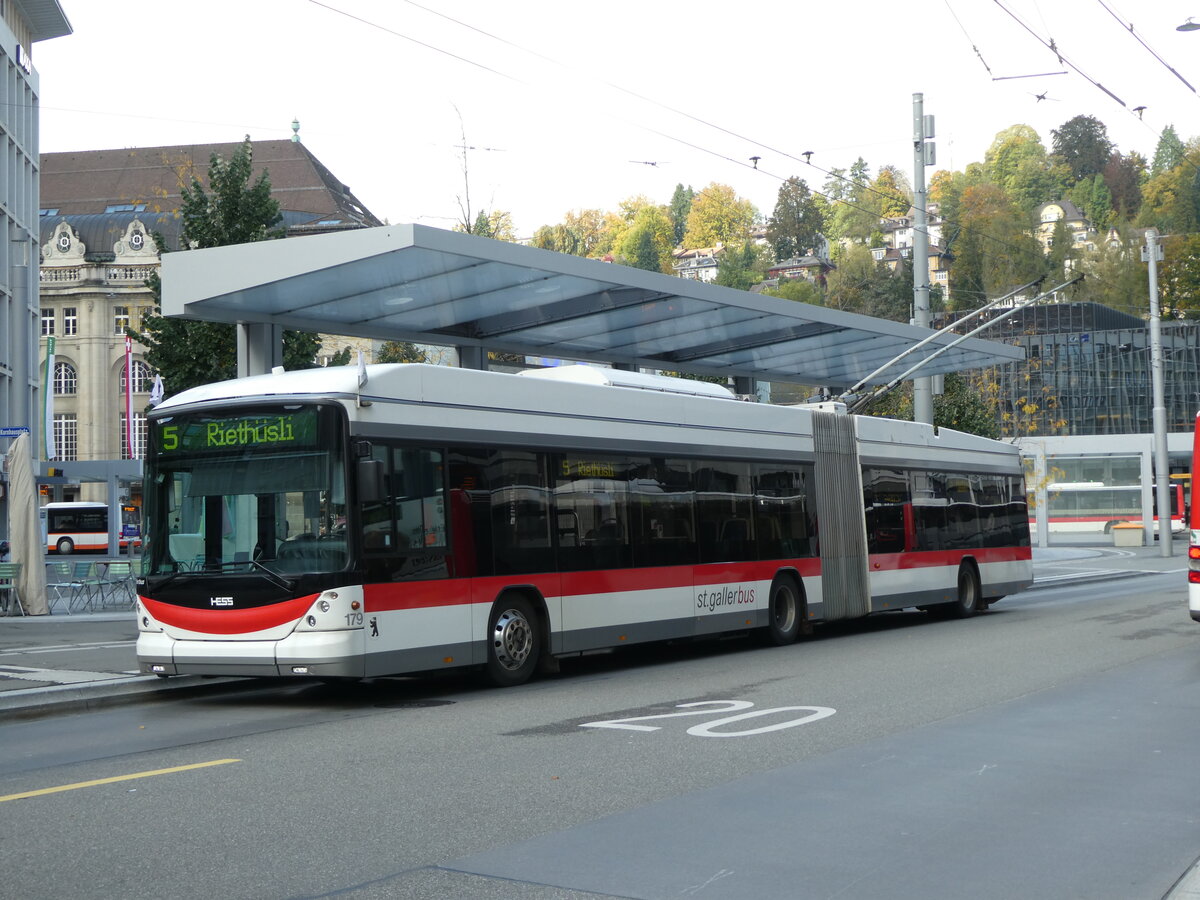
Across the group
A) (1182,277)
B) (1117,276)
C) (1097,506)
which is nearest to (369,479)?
(1097,506)

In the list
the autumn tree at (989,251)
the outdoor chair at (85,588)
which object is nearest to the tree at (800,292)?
the autumn tree at (989,251)

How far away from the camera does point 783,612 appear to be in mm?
18250

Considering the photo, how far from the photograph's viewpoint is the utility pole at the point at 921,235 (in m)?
29.0

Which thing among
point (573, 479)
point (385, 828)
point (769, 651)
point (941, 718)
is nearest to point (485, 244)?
point (573, 479)

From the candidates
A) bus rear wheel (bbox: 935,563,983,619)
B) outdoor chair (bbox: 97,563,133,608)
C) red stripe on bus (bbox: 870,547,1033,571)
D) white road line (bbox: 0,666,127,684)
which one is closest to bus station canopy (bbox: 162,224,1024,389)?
red stripe on bus (bbox: 870,547,1033,571)

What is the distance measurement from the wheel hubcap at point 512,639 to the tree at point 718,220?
13980 centimetres

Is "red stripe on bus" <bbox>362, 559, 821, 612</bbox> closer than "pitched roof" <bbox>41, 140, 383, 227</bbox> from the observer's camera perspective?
Yes

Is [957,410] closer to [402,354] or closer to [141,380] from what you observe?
[402,354]

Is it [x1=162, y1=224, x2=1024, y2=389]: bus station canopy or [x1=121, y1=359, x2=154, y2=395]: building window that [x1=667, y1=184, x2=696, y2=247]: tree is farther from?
[x1=162, y1=224, x2=1024, y2=389]: bus station canopy

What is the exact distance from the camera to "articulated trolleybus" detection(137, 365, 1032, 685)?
11.8 m

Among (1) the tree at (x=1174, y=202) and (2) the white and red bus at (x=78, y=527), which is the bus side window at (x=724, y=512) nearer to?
(2) the white and red bus at (x=78, y=527)

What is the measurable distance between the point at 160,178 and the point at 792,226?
74801 mm

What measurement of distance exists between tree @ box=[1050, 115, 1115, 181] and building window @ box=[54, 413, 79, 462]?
101881 millimetres

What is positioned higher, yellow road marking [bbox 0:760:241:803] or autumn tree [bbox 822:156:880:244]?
autumn tree [bbox 822:156:880:244]
